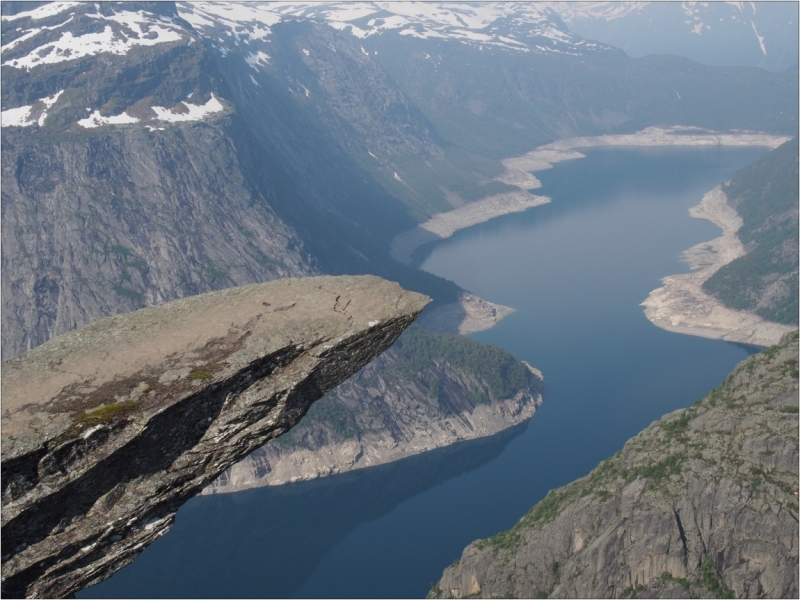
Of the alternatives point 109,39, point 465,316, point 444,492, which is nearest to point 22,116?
point 109,39

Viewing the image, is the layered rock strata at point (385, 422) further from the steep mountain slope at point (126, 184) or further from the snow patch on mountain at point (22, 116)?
the snow patch on mountain at point (22, 116)

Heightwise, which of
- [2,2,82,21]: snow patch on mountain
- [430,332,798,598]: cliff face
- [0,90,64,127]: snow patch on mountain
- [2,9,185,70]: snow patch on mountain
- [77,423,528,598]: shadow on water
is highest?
[2,2,82,21]: snow patch on mountain

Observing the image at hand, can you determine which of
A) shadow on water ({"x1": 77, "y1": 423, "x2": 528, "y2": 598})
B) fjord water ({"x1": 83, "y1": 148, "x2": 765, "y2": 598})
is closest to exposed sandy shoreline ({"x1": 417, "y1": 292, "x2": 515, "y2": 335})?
fjord water ({"x1": 83, "y1": 148, "x2": 765, "y2": 598})

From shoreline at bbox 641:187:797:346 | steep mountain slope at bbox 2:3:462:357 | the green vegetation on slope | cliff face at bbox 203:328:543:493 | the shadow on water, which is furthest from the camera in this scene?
the green vegetation on slope

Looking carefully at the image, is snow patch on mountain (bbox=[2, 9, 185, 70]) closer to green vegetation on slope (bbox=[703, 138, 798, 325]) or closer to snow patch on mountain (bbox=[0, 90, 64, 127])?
snow patch on mountain (bbox=[0, 90, 64, 127])

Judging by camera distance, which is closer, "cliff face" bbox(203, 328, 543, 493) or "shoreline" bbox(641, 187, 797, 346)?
"cliff face" bbox(203, 328, 543, 493)

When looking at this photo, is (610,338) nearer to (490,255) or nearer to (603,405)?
(603,405)

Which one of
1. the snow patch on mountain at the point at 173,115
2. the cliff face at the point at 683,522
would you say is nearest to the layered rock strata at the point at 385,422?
the cliff face at the point at 683,522

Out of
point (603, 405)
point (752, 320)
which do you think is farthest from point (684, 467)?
point (752, 320)
